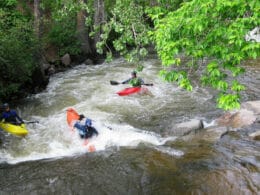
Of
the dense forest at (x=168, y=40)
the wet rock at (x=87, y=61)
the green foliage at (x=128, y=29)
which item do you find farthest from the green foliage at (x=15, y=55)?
the wet rock at (x=87, y=61)

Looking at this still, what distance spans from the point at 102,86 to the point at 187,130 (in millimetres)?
6054

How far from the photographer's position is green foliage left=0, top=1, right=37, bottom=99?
10891 mm

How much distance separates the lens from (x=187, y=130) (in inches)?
357

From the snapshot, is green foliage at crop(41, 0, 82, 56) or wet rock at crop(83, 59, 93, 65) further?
wet rock at crop(83, 59, 93, 65)

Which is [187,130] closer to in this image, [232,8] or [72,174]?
[72,174]

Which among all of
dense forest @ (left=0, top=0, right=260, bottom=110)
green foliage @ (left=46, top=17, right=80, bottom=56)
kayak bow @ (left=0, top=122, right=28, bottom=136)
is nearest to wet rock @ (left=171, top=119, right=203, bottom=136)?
dense forest @ (left=0, top=0, right=260, bottom=110)

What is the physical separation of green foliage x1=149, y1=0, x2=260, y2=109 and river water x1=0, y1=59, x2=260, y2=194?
285cm

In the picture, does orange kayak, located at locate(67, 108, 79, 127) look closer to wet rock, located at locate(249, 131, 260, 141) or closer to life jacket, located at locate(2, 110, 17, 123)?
life jacket, located at locate(2, 110, 17, 123)

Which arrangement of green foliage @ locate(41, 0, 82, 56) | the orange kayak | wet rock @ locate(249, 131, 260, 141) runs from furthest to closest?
green foliage @ locate(41, 0, 82, 56) < the orange kayak < wet rock @ locate(249, 131, 260, 141)

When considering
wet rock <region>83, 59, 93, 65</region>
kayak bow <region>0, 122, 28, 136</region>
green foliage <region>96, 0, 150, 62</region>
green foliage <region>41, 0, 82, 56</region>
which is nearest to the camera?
green foliage <region>96, 0, 150, 62</region>

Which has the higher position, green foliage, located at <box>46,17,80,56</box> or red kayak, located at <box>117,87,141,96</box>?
green foliage, located at <box>46,17,80,56</box>

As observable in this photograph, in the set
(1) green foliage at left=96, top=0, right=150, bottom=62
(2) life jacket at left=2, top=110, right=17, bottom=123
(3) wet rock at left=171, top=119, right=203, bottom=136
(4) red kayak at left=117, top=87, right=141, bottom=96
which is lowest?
(4) red kayak at left=117, top=87, right=141, bottom=96

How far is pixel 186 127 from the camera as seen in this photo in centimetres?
914

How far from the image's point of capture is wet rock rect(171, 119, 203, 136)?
357 inches
